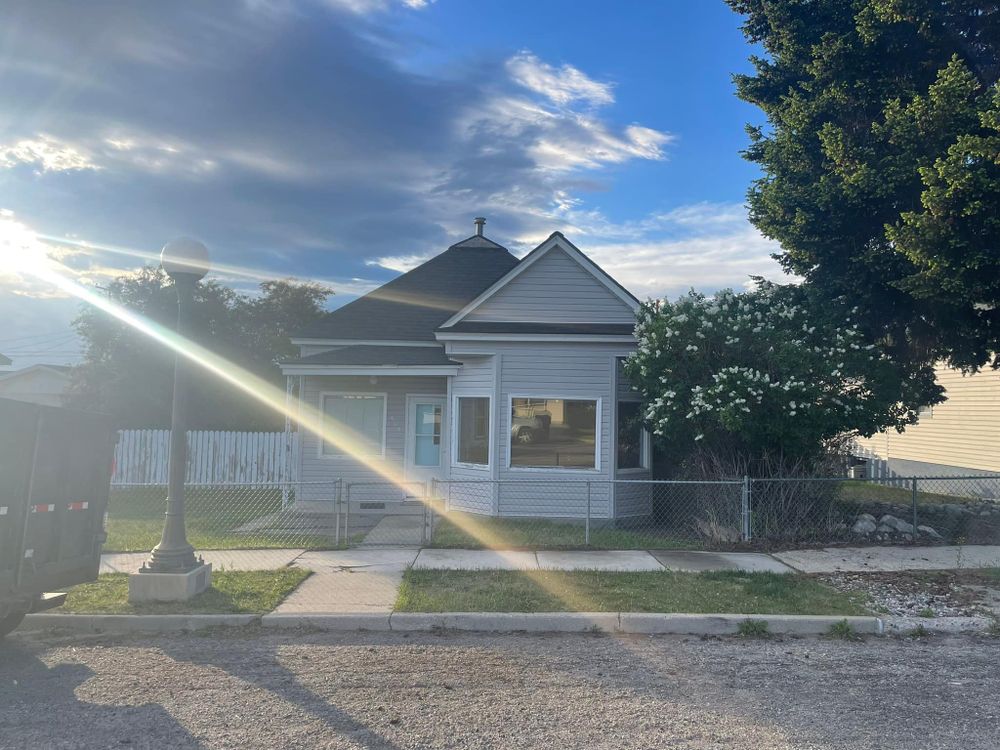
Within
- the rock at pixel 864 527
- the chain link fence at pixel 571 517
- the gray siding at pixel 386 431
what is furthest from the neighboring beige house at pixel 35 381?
the rock at pixel 864 527

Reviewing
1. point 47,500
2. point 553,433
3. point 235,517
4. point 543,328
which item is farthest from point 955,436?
point 47,500

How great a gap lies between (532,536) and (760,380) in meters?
4.18

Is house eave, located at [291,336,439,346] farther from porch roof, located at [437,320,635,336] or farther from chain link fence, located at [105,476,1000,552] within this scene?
chain link fence, located at [105,476,1000,552]

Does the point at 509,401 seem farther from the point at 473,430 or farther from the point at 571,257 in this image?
the point at 571,257

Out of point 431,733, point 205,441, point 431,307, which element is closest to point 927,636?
point 431,733

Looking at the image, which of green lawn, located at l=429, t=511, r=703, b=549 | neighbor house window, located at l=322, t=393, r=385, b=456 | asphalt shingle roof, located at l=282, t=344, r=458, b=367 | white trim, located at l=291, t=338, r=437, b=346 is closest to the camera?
green lawn, located at l=429, t=511, r=703, b=549

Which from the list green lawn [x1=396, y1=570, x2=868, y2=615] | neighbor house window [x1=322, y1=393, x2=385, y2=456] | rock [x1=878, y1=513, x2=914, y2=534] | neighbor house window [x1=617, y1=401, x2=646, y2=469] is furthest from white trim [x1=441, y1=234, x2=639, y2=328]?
green lawn [x1=396, y1=570, x2=868, y2=615]

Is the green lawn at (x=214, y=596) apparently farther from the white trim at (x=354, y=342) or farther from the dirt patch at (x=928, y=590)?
the white trim at (x=354, y=342)

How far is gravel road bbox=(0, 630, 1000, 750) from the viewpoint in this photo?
4375mm

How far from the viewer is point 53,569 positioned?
6051 mm

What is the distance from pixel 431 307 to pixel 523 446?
5.29 metres

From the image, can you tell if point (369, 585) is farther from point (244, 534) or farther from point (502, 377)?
point (502, 377)

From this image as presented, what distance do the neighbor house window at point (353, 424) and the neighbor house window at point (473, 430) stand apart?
2.18 meters

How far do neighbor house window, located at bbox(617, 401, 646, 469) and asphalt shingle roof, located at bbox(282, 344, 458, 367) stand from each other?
3.36 m
